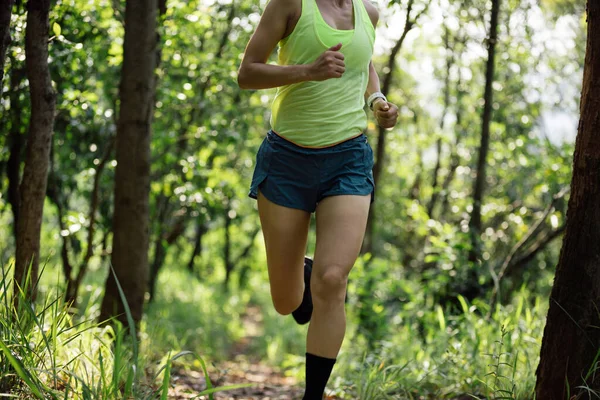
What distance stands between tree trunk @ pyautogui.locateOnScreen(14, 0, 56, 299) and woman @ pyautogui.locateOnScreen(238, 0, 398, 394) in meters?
1.03

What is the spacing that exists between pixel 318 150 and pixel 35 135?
4.66 ft

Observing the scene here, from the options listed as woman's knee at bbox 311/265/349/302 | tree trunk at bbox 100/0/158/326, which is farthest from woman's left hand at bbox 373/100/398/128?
tree trunk at bbox 100/0/158/326

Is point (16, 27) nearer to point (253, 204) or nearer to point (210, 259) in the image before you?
point (253, 204)

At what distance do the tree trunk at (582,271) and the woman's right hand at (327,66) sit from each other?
Answer: 1.00 metres

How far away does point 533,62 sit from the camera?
10.5 m

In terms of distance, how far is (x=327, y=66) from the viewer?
9.14 feet

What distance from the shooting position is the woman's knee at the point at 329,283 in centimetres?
285

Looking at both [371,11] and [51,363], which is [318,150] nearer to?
[371,11]

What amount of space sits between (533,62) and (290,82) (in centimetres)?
848

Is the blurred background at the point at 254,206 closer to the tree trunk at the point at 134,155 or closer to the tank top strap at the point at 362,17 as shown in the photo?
the tree trunk at the point at 134,155

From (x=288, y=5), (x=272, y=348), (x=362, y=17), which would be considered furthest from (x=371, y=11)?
(x=272, y=348)

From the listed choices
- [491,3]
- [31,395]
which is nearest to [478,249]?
[491,3]

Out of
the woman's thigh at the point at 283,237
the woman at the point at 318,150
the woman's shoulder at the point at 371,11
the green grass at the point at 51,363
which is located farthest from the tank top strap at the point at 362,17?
the green grass at the point at 51,363

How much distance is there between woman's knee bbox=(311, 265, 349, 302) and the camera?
2852mm
